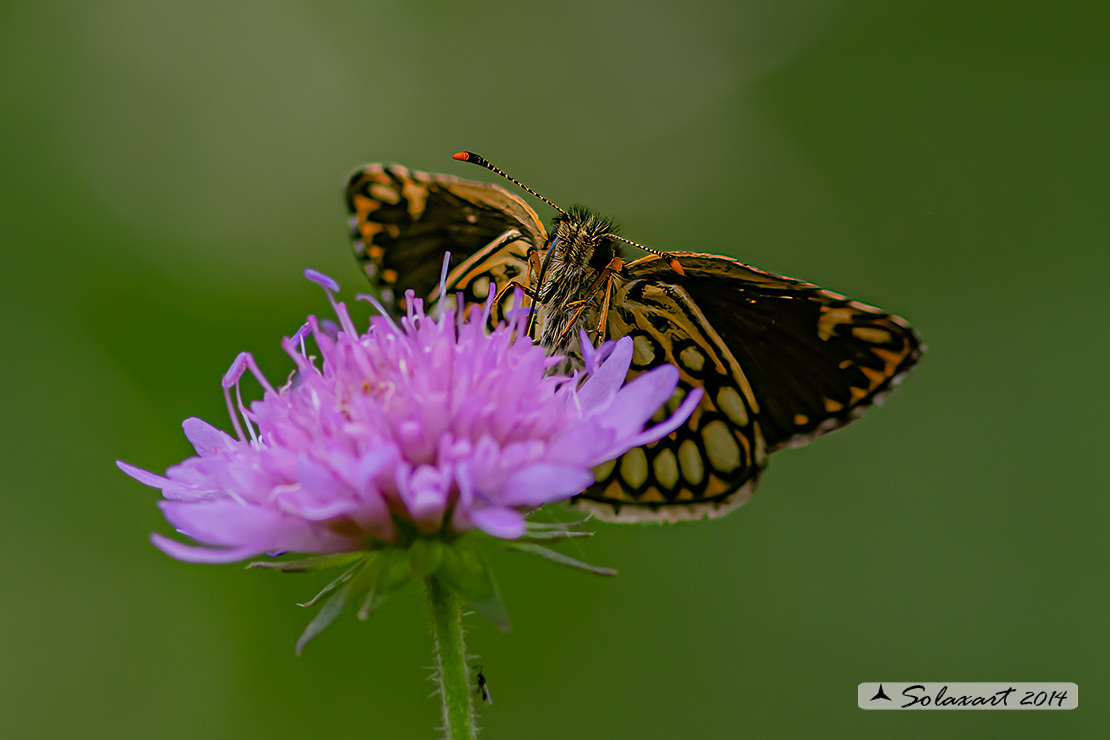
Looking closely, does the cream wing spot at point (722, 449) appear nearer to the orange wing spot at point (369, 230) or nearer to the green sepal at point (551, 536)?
the green sepal at point (551, 536)

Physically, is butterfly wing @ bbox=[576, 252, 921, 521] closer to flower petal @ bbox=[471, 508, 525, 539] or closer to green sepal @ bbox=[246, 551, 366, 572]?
green sepal @ bbox=[246, 551, 366, 572]

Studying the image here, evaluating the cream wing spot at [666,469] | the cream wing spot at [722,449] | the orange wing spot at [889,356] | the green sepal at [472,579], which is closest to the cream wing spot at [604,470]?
the cream wing spot at [666,469]

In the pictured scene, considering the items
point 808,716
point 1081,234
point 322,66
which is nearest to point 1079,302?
point 1081,234

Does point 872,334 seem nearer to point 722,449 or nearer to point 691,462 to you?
point 722,449

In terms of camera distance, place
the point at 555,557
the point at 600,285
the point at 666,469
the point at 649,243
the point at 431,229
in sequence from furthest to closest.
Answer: the point at 649,243, the point at 431,229, the point at 666,469, the point at 600,285, the point at 555,557

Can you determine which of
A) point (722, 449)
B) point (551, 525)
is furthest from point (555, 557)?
point (722, 449)

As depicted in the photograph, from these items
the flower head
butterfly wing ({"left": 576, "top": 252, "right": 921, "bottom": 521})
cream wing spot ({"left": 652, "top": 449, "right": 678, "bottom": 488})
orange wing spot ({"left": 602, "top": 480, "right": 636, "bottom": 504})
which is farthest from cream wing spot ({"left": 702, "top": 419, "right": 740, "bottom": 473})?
the flower head
